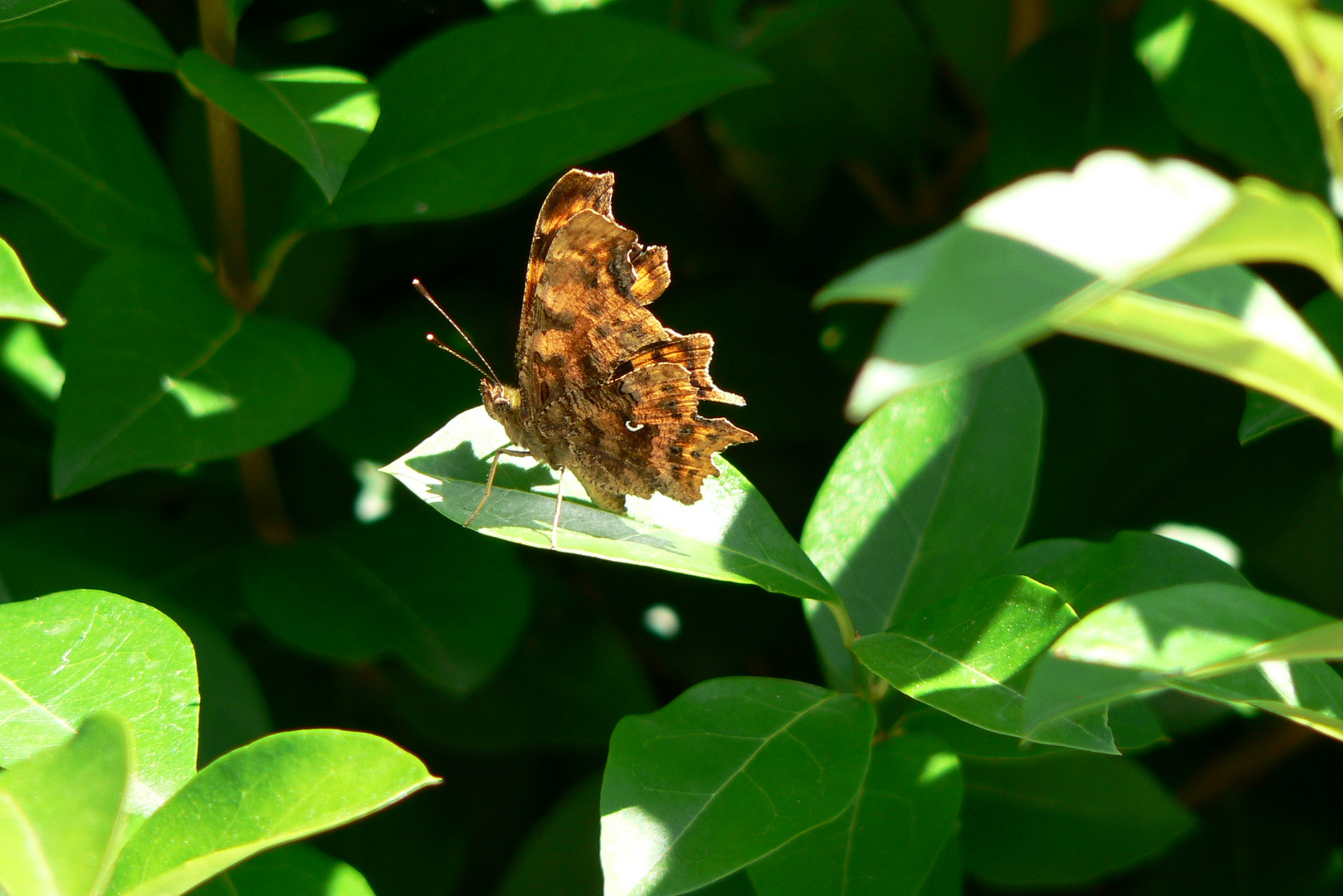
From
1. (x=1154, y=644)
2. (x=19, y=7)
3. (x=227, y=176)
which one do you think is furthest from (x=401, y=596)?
(x=1154, y=644)

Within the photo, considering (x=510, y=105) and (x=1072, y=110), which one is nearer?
(x=510, y=105)

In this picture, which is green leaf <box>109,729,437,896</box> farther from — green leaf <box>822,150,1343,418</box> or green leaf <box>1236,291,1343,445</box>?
green leaf <box>1236,291,1343,445</box>

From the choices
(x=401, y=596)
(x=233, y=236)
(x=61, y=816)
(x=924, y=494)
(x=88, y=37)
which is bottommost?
(x=401, y=596)

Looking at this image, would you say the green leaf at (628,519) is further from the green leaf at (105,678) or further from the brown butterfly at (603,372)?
the green leaf at (105,678)

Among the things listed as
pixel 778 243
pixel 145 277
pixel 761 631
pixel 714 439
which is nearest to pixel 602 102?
pixel 714 439

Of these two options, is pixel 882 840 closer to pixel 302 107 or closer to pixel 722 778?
pixel 722 778

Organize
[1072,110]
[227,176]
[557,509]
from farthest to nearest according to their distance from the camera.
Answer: [1072,110], [227,176], [557,509]

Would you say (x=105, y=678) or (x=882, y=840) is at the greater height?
(x=105, y=678)

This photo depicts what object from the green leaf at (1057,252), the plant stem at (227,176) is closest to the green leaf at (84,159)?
the plant stem at (227,176)
